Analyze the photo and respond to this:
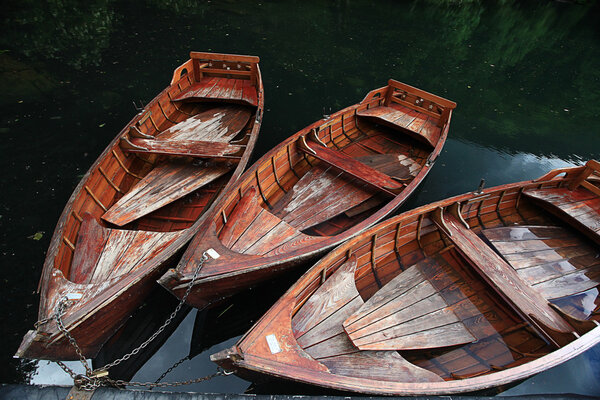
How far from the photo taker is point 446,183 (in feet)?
29.1

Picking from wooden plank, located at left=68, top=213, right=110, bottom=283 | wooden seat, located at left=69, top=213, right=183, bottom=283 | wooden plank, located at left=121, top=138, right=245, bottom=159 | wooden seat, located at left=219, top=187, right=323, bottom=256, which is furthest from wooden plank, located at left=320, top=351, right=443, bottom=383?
wooden plank, located at left=121, top=138, right=245, bottom=159

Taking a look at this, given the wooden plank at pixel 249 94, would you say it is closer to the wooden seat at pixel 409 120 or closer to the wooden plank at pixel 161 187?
the wooden plank at pixel 161 187

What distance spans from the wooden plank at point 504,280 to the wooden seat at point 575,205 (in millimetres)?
2229

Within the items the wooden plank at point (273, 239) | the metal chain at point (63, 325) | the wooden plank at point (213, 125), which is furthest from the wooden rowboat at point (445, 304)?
the wooden plank at point (213, 125)

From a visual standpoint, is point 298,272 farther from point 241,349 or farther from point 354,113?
point 354,113

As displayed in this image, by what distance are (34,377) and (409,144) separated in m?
8.52

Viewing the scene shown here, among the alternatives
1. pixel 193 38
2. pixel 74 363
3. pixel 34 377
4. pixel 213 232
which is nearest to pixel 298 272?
pixel 213 232

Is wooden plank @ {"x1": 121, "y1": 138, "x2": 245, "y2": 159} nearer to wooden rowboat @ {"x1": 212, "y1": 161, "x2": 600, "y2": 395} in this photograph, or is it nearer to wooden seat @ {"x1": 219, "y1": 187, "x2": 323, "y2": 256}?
wooden seat @ {"x1": 219, "y1": 187, "x2": 323, "y2": 256}

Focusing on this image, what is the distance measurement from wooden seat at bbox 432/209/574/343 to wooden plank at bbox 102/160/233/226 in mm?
4286

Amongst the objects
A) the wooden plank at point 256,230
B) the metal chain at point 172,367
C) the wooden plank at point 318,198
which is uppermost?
the wooden plank at point 256,230

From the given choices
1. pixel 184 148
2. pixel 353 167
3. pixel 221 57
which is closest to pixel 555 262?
pixel 353 167

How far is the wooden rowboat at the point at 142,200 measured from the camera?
3861mm

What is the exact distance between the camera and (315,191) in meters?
6.44

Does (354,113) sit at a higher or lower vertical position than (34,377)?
higher
